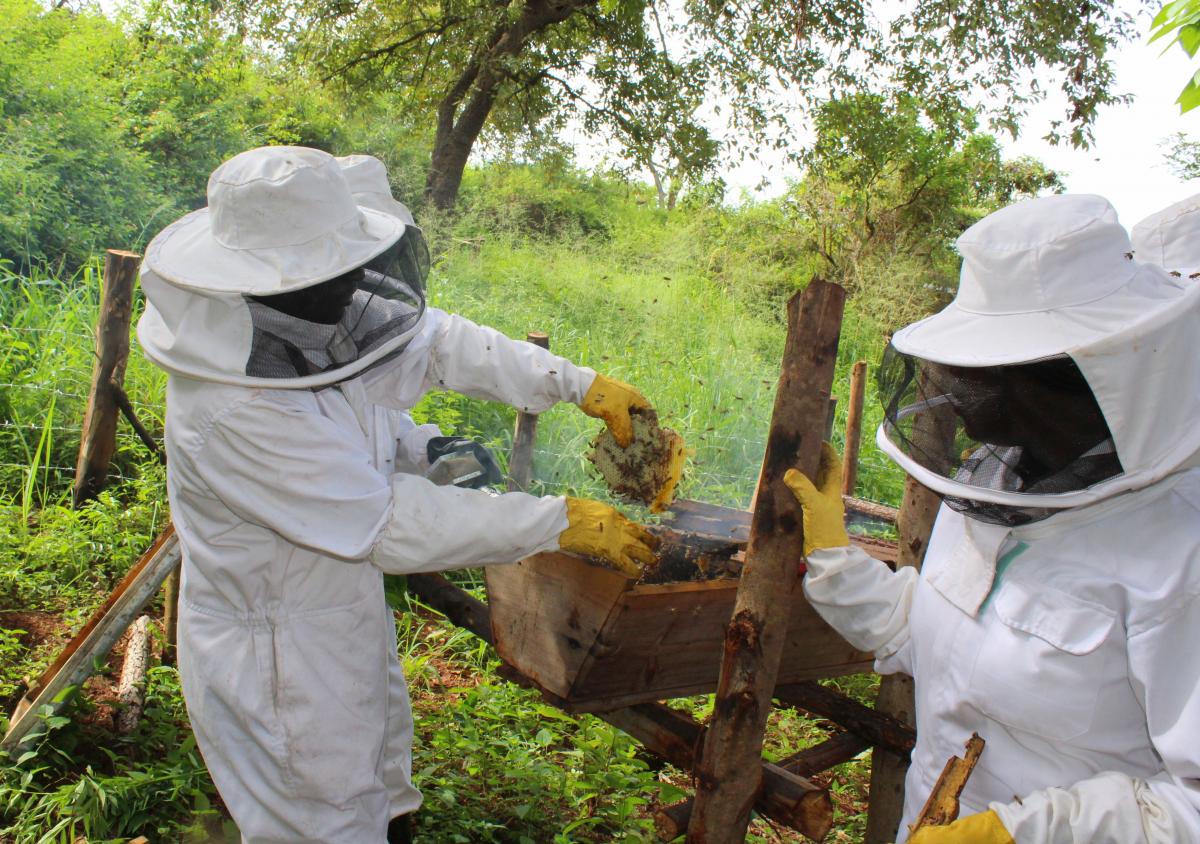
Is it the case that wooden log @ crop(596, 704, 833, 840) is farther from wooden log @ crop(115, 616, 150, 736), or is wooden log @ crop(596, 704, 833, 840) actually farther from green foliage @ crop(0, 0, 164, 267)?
green foliage @ crop(0, 0, 164, 267)

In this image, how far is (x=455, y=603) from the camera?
302cm

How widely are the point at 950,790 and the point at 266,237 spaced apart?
1.85m

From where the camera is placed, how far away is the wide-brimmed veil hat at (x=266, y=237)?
2.09 metres

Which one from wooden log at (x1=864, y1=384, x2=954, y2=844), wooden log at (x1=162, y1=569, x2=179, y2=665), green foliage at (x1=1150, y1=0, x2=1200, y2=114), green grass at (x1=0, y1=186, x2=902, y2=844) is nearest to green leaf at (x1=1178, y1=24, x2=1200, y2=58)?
green foliage at (x1=1150, y1=0, x2=1200, y2=114)

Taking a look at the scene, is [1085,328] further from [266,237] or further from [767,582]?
[266,237]

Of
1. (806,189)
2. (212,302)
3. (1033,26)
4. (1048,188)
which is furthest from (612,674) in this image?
(1048,188)

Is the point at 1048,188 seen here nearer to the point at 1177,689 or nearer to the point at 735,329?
the point at 735,329

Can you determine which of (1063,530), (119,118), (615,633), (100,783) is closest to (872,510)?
(615,633)

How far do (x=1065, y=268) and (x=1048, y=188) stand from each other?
18.4 metres

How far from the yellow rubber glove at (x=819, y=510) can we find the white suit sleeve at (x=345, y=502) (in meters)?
0.66

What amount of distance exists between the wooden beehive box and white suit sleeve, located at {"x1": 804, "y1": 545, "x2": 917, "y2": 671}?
10.4 inches

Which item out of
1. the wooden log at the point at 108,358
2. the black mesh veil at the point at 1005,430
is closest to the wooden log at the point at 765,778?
the black mesh veil at the point at 1005,430

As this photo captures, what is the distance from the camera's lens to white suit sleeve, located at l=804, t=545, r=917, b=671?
1941mm

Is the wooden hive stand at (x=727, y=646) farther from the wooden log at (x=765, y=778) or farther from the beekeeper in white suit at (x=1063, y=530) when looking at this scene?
the beekeeper in white suit at (x=1063, y=530)
